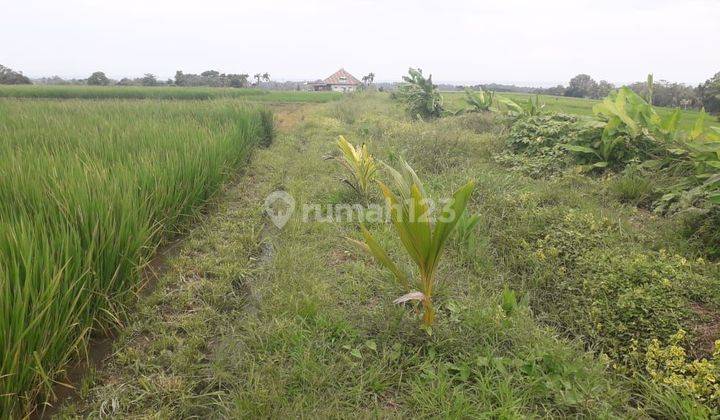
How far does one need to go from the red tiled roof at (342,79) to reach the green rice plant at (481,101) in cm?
3682

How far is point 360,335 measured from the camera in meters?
1.80

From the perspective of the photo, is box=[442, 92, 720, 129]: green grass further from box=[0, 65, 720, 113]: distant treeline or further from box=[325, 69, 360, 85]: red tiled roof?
box=[325, 69, 360, 85]: red tiled roof

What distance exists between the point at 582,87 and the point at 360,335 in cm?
1892

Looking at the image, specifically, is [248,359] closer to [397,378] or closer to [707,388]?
[397,378]

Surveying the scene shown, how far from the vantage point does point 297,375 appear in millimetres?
1561

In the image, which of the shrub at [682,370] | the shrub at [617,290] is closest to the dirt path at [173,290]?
the shrub at [617,290]

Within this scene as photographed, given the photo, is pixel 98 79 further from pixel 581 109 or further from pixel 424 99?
pixel 581 109

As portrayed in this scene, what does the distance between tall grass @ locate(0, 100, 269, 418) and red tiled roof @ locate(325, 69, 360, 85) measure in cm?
4244

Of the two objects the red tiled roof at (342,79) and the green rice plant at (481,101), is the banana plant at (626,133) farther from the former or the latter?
the red tiled roof at (342,79)

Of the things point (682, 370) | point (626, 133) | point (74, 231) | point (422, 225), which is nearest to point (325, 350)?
point (422, 225)

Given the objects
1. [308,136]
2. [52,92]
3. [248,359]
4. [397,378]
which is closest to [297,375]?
[248,359]

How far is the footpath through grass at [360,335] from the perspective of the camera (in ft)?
4.71

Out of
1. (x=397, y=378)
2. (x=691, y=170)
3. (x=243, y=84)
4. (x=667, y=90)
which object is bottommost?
(x=397, y=378)

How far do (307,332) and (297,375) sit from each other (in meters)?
0.28
